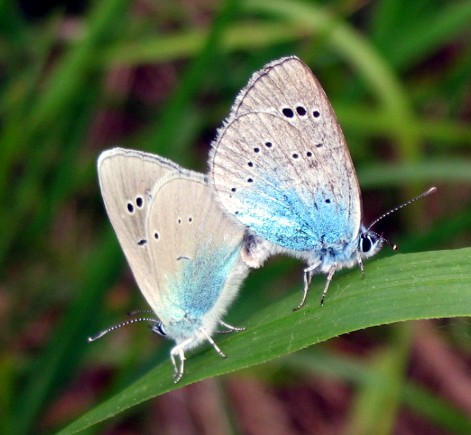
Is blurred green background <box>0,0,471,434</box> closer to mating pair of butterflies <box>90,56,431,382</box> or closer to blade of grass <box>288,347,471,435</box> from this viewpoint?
blade of grass <box>288,347,471,435</box>

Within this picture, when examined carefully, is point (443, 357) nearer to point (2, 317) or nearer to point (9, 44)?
→ point (2, 317)

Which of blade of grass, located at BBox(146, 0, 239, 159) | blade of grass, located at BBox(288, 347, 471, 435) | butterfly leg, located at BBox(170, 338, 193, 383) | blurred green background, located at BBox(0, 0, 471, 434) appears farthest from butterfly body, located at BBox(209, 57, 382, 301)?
blade of grass, located at BBox(288, 347, 471, 435)

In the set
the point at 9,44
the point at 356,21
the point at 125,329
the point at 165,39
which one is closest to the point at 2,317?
the point at 125,329

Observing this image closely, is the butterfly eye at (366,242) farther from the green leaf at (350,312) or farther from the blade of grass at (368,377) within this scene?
the blade of grass at (368,377)

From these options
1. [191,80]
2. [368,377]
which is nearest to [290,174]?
[191,80]

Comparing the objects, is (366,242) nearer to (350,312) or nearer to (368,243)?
(368,243)

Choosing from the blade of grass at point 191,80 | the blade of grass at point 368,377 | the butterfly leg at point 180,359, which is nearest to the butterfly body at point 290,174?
the butterfly leg at point 180,359
